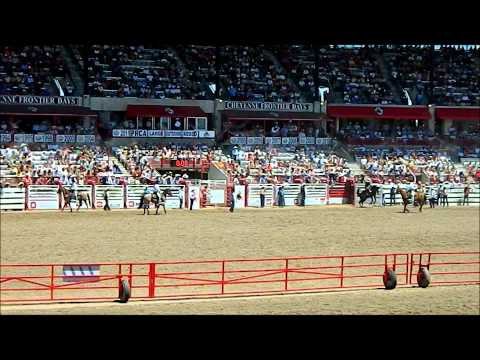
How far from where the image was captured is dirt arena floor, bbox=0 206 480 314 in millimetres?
10047

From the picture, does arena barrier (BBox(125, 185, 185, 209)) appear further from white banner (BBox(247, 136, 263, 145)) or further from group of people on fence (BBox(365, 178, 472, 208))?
white banner (BBox(247, 136, 263, 145))

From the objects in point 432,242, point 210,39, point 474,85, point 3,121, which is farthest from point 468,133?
point 210,39

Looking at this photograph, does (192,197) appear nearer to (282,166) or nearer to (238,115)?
(282,166)

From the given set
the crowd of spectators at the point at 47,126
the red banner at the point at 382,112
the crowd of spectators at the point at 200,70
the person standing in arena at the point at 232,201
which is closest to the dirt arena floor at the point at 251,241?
the person standing in arena at the point at 232,201

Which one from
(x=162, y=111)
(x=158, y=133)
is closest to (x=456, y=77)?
(x=162, y=111)

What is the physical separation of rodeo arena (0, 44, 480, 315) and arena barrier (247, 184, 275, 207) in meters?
0.07

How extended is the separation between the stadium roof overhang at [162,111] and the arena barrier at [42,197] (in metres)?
8.68

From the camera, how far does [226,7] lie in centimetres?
190

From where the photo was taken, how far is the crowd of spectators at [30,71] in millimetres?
29219

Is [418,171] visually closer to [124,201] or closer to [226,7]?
[124,201]

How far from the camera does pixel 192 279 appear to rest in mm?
10227

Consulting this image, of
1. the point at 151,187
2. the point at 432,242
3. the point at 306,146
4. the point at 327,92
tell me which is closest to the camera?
the point at 432,242

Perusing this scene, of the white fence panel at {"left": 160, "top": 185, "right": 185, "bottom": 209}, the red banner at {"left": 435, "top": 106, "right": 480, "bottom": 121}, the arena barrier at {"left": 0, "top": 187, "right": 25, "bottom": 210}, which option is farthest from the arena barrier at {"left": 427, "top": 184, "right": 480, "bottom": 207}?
the arena barrier at {"left": 0, "top": 187, "right": 25, "bottom": 210}
